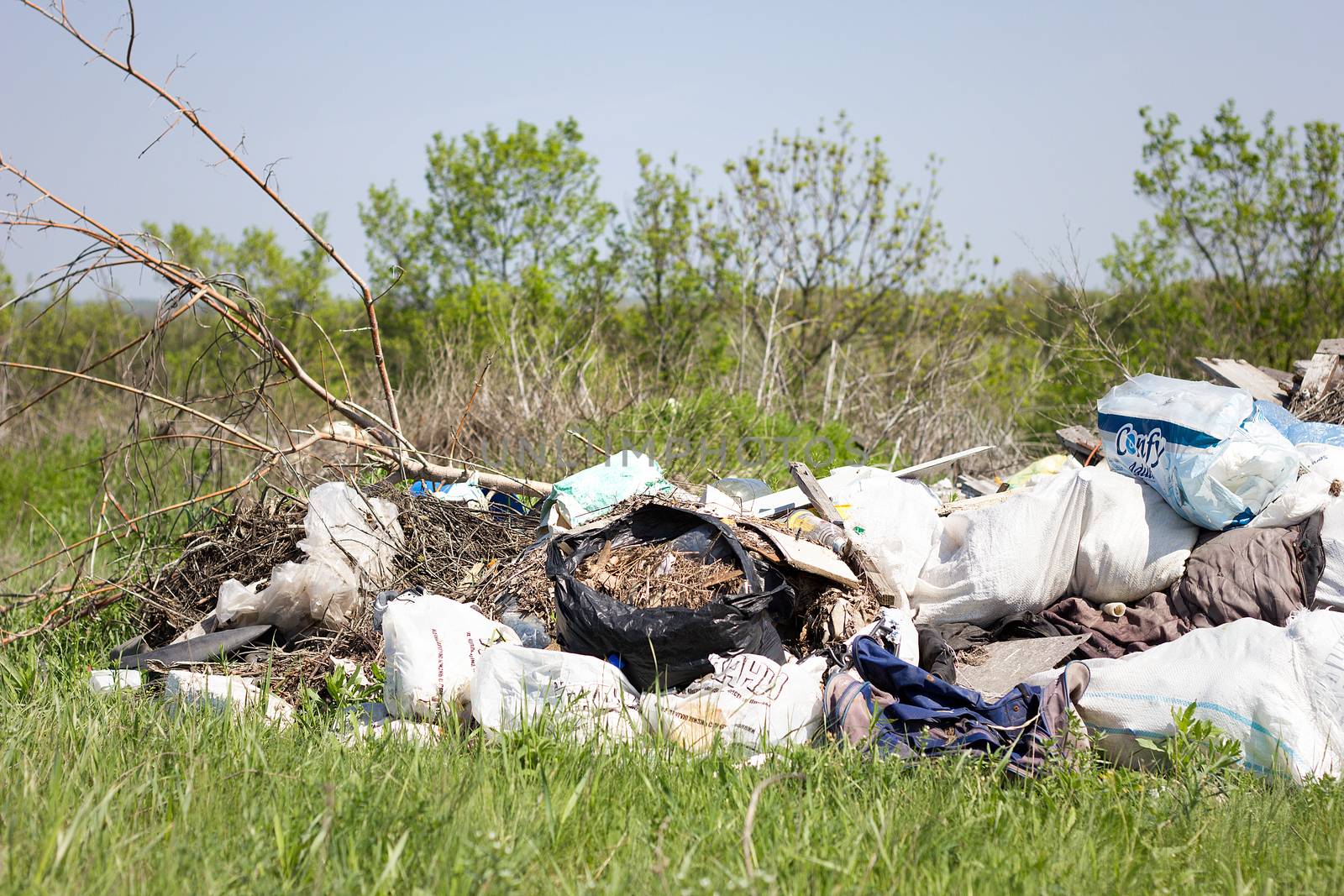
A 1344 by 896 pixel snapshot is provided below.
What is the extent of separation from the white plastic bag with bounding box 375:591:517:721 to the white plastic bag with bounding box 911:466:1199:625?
174 cm

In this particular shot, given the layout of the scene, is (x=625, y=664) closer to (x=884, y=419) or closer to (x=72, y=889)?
(x=72, y=889)

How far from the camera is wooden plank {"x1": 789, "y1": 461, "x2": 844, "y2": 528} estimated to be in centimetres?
418

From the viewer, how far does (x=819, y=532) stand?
3936 mm

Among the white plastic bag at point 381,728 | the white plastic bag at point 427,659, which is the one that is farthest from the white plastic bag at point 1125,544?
the white plastic bag at point 381,728

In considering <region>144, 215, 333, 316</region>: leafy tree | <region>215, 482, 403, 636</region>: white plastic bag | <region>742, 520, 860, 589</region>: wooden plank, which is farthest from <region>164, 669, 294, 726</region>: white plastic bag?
<region>144, 215, 333, 316</region>: leafy tree

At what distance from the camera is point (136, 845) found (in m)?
2.00

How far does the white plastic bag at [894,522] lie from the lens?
390 cm

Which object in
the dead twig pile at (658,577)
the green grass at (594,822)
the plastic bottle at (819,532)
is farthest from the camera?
the plastic bottle at (819,532)

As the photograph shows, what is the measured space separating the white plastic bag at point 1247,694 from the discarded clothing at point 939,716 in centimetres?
13

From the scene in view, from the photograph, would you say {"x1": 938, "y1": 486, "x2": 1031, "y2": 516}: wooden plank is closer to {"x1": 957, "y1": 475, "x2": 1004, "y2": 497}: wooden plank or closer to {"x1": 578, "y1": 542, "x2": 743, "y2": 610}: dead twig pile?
{"x1": 957, "y1": 475, "x2": 1004, "y2": 497}: wooden plank

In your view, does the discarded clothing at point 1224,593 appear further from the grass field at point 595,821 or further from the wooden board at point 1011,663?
the grass field at point 595,821

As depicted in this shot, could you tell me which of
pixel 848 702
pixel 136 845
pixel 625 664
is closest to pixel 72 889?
pixel 136 845

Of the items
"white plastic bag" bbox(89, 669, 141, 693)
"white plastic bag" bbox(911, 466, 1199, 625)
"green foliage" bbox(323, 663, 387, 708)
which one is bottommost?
"green foliage" bbox(323, 663, 387, 708)

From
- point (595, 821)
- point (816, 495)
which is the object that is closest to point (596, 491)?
point (816, 495)
